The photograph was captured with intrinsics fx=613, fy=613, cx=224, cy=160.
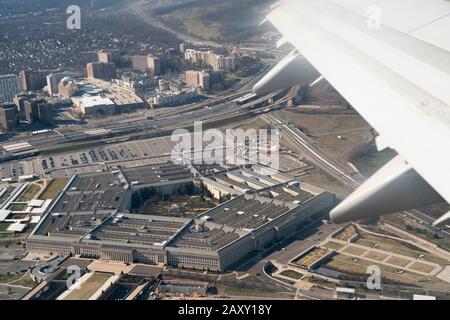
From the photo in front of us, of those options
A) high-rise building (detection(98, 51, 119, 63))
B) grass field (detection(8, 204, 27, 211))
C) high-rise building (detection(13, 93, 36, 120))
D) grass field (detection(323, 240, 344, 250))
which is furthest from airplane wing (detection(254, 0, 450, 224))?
high-rise building (detection(98, 51, 119, 63))

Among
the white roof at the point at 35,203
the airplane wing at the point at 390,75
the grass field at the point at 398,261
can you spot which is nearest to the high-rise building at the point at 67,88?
the white roof at the point at 35,203

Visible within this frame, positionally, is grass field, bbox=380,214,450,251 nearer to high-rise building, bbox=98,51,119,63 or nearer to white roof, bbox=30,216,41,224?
white roof, bbox=30,216,41,224

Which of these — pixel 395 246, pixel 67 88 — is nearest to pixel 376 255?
pixel 395 246

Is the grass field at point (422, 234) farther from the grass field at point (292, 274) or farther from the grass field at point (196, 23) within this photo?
the grass field at point (196, 23)

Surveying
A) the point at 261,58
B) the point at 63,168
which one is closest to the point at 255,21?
the point at 261,58

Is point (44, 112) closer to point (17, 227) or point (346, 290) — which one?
point (17, 227)

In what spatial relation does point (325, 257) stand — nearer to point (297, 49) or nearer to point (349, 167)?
point (349, 167)
